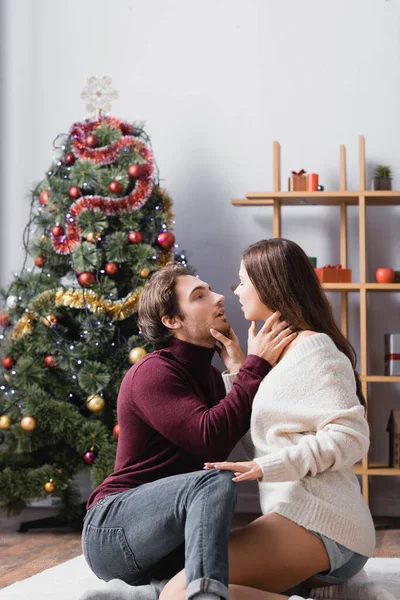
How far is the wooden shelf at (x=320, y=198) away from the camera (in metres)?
3.42

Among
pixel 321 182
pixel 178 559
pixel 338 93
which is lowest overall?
pixel 178 559

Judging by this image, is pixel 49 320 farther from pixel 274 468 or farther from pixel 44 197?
pixel 274 468

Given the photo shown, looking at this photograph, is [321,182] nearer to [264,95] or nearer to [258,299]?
[264,95]

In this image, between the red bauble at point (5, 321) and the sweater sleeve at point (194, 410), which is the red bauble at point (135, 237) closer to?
the red bauble at point (5, 321)

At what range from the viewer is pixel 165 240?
3.29 metres

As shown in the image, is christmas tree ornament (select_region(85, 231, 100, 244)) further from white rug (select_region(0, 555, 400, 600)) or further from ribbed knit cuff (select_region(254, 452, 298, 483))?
ribbed knit cuff (select_region(254, 452, 298, 483))

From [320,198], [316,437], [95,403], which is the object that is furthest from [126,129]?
[316,437]

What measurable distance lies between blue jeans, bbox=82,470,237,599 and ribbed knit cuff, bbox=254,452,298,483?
0.25 ft

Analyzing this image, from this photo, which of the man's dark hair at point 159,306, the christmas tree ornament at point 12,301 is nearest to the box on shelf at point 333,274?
the christmas tree ornament at point 12,301

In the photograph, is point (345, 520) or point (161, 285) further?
point (161, 285)

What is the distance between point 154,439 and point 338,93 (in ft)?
7.94

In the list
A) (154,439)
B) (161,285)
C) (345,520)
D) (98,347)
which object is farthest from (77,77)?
(345,520)

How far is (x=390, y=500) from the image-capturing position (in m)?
3.60

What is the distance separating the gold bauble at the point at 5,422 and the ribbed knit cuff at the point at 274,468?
6.01 feet
